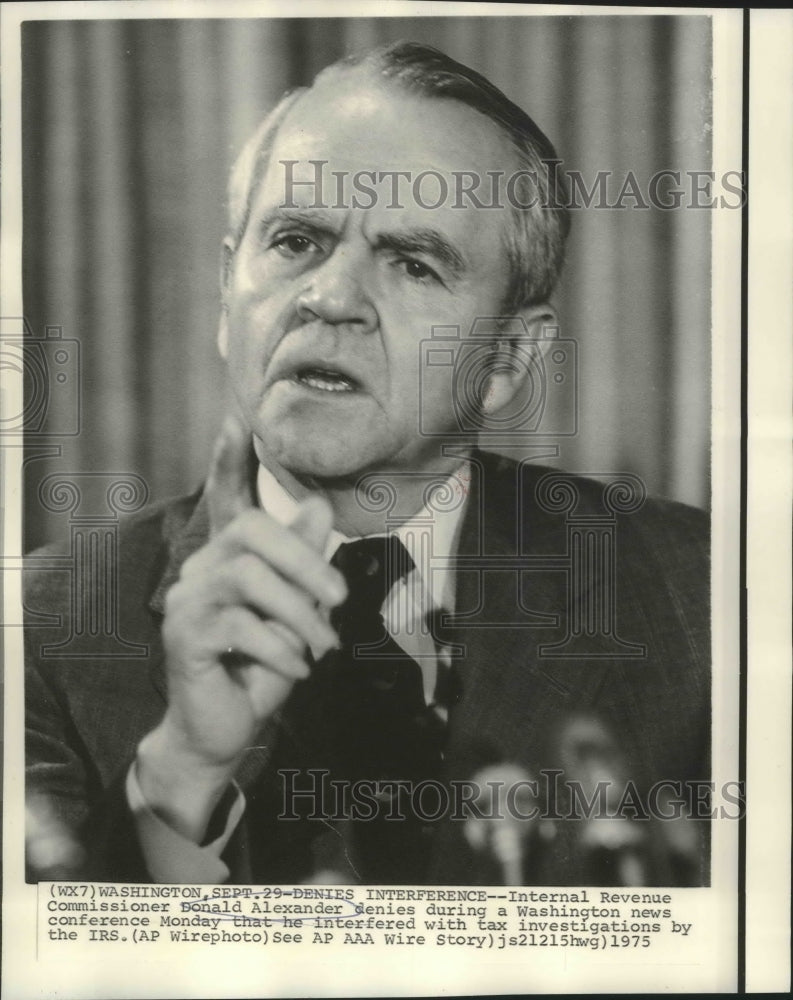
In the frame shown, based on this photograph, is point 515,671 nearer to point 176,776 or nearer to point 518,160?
point 176,776

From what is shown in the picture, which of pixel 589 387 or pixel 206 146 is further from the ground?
pixel 206 146

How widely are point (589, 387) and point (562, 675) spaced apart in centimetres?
39

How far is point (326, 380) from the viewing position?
124 cm

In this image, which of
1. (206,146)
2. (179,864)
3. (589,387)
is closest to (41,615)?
(179,864)

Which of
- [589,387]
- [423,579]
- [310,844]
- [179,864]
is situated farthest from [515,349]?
[179,864]

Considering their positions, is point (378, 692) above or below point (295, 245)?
below

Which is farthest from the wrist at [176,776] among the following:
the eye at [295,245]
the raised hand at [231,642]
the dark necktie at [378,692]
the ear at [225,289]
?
the eye at [295,245]

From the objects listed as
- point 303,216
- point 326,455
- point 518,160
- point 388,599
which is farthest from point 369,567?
point 518,160

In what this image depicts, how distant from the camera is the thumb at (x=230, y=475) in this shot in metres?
1.28

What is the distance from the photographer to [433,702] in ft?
4.16

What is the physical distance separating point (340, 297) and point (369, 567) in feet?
1.17

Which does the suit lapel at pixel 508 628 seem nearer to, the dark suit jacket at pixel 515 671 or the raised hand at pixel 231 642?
the dark suit jacket at pixel 515 671

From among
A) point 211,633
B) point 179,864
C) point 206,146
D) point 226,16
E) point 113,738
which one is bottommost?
point 179,864

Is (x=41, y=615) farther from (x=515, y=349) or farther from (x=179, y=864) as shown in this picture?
(x=515, y=349)
